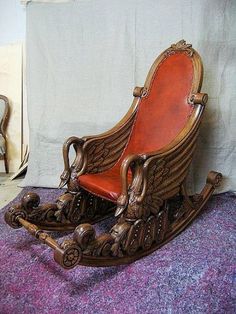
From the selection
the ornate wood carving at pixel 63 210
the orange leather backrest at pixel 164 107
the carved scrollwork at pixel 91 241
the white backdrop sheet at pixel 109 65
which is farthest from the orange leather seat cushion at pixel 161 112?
the white backdrop sheet at pixel 109 65

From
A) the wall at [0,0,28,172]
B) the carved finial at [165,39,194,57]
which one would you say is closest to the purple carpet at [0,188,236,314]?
the carved finial at [165,39,194,57]

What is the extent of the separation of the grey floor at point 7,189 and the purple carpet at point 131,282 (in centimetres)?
93

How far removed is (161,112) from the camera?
2031mm

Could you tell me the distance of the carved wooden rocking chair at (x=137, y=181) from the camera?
4.95 feet

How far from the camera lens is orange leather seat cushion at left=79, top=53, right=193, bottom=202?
1.90m

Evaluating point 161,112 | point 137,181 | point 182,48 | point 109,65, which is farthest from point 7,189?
point 182,48

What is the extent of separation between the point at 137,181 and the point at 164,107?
68cm

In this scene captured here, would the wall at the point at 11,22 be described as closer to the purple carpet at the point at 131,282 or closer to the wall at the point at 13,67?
the wall at the point at 13,67

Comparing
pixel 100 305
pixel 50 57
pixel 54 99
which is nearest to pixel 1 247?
pixel 100 305

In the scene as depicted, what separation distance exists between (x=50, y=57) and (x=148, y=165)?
1.78 m

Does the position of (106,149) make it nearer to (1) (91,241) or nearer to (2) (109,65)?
(1) (91,241)

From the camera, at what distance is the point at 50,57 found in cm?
283

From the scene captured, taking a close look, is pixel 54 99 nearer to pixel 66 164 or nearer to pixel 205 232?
pixel 66 164

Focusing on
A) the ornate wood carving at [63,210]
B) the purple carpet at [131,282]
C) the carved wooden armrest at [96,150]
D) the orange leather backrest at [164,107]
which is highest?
the orange leather backrest at [164,107]
